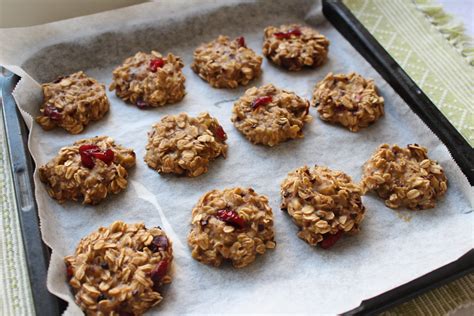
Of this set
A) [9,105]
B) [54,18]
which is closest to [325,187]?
[9,105]

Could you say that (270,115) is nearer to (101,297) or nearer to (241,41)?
(241,41)

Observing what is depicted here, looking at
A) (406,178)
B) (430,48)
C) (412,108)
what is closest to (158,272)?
(406,178)

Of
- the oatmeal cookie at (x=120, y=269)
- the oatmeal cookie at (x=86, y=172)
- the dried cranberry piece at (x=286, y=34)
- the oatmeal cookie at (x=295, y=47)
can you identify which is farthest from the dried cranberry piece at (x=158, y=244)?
the dried cranberry piece at (x=286, y=34)

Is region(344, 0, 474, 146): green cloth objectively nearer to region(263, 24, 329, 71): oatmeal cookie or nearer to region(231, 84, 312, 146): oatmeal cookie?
region(263, 24, 329, 71): oatmeal cookie

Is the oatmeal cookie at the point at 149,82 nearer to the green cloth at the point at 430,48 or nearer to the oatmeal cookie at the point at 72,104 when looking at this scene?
the oatmeal cookie at the point at 72,104

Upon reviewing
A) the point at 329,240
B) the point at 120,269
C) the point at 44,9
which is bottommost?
the point at 329,240

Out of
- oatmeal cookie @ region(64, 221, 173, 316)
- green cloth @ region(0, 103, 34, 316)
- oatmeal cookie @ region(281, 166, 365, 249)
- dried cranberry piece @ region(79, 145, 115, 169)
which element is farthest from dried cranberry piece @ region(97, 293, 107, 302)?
oatmeal cookie @ region(281, 166, 365, 249)

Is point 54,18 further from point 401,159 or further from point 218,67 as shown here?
point 401,159
